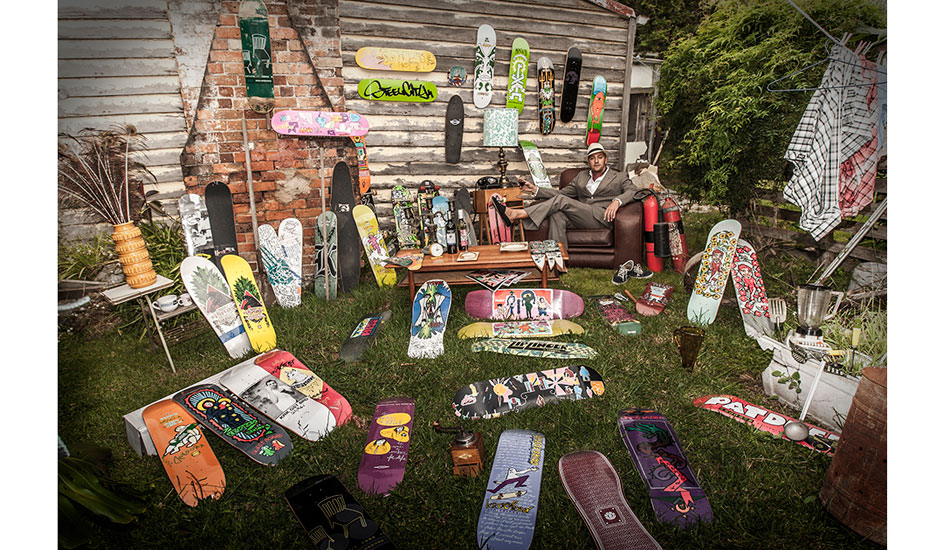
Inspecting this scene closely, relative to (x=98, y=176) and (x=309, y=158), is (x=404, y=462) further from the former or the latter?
(x=309, y=158)

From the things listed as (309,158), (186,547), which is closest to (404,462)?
(186,547)

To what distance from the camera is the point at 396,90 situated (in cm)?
485

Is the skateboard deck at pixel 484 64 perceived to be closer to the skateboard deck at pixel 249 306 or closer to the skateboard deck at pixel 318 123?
the skateboard deck at pixel 318 123

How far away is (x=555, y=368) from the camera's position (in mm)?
2873

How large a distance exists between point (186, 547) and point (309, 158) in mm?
3559

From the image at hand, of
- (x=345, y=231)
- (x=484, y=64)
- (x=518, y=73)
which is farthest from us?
(x=518, y=73)

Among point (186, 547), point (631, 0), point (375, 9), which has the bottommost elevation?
point (186, 547)

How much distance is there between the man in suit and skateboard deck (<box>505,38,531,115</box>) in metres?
1.13

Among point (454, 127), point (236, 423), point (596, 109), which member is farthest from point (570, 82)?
point (236, 423)

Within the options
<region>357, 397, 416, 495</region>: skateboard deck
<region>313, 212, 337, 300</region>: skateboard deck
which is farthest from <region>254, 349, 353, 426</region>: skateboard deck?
<region>313, 212, 337, 300</region>: skateboard deck

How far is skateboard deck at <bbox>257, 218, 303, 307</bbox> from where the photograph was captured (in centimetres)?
412

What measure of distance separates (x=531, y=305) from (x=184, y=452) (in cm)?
249

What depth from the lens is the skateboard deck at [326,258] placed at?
14.3ft

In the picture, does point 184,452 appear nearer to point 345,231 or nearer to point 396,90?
point 345,231
